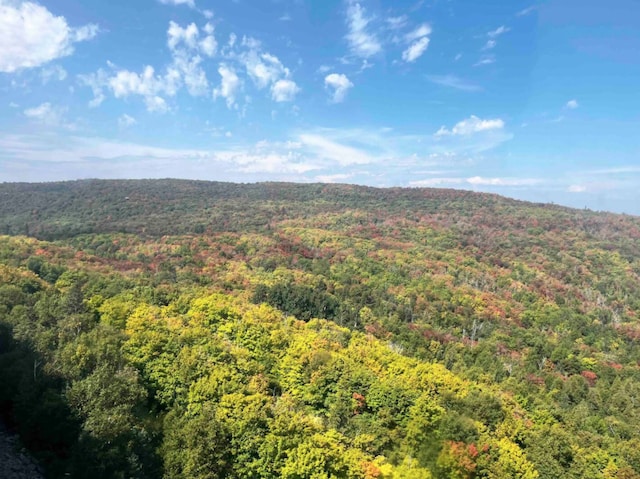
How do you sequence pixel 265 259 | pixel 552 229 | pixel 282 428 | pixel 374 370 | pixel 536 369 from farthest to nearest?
pixel 552 229, pixel 265 259, pixel 536 369, pixel 374 370, pixel 282 428

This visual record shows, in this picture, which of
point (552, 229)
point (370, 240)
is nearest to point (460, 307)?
point (370, 240)

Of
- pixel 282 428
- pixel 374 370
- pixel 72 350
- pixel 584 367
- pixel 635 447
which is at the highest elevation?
pixel 72 350

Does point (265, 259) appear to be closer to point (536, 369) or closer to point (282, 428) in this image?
point (536, 369)

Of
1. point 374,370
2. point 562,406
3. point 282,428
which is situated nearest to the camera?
point 282,428

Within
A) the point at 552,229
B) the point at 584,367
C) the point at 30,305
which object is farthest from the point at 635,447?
the point at 552,229

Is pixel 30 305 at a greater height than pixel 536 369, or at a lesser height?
greater

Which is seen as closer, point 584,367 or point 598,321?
point 584,367
